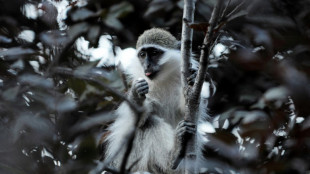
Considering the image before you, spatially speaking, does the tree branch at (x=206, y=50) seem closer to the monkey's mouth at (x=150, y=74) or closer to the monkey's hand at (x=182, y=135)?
the monkey's hand at (x=182, y=135)

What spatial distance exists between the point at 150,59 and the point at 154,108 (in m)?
0.51

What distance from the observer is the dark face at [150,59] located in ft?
14.7

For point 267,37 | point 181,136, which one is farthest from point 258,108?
point 267,37

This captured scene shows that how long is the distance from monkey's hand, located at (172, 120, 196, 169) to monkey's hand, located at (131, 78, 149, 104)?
1.61ft

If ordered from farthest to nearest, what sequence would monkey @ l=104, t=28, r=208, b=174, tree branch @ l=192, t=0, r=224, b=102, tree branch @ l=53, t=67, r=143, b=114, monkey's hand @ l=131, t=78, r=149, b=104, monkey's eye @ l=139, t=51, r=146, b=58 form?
monkey's eye @ l=139, t=51, r=146, b=58
monkey @ l=104, t=28, r=208, b=174
monkey's hand @ l=131, t=78, r=149, b=104
tree branch @ l=192, t=0, r=224, b=102
tree branch @ l=53, t=67, r=143, b=114

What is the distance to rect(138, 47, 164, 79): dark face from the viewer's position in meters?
4.49

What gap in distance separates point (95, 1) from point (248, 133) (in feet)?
8.05

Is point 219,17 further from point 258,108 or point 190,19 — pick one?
point 258,108

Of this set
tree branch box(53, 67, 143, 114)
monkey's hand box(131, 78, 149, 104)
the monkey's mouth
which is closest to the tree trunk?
tree branch box(53, 67, 143, 114)

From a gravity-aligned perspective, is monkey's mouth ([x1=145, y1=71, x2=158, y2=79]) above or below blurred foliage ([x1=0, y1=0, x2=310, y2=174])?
above

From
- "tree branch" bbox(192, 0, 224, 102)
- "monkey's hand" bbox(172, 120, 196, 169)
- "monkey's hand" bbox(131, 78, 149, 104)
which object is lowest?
"monkey's hand" bbox(172, 120, 196, 169)

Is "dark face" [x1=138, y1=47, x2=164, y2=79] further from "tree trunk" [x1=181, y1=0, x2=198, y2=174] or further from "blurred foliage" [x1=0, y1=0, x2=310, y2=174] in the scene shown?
"tree trunk" [x1=181, y1=0, x2=198, y2=174]

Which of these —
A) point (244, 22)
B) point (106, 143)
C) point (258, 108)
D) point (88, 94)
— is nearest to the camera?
point (88, 94)

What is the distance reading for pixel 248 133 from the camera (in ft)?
8.18
